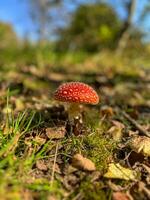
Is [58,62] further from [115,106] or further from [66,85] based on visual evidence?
[66,85]

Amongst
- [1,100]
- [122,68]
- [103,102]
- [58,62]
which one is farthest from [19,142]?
[58,62]

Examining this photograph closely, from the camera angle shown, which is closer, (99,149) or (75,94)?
(99,149)

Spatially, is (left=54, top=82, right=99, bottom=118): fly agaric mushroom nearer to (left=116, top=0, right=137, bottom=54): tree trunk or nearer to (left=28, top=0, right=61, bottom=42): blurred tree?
(left=116, top=0, right=137, bottom=54): tree trunk

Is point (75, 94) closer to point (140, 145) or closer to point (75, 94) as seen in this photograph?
point (75, 94)

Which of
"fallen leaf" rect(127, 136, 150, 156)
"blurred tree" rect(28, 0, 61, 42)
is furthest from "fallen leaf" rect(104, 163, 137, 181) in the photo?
"blurred tree" rect(28, 0, 61, 42)

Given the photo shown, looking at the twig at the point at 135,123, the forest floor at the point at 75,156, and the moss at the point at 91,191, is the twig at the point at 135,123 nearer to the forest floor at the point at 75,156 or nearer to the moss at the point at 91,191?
the forest floor at the point at 75,156

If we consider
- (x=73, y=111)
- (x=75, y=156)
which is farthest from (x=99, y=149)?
(x=73, y=111)

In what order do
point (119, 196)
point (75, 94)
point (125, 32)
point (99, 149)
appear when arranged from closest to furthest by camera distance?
1. point (119, 196)
2. point (99, 149)
3. point (75, 94)
4. point (125, 32)
